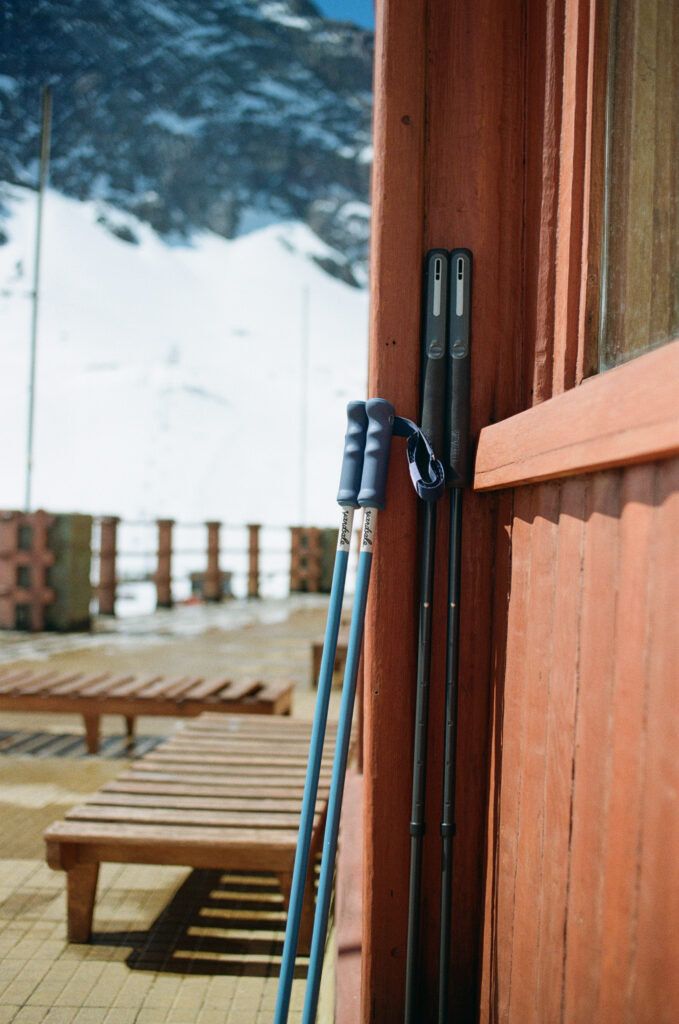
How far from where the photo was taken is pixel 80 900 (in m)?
2.02

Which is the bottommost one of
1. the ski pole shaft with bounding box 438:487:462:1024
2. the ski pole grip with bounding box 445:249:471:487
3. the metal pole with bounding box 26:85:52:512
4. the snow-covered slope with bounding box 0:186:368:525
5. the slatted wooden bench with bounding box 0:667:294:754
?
the slatted wooden bench with bounding box 0:667:294:754

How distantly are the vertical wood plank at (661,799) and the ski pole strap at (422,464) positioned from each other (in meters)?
0.52

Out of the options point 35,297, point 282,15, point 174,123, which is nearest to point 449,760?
point 35,297

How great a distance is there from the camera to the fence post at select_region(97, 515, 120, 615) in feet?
29.7

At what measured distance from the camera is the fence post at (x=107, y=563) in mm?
9062

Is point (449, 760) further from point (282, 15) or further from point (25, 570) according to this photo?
point (282, 15)

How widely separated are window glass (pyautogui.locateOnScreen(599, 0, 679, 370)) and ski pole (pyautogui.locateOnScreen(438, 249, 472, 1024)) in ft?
0.93

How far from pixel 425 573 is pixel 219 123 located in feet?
341

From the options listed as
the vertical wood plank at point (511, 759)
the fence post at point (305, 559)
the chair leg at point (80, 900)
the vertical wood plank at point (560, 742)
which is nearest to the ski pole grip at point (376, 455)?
the vertical wood plank at point (511, 759)

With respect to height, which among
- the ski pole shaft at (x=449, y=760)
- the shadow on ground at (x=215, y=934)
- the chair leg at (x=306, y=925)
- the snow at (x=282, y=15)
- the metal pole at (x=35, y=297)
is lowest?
the shadow on ground at (x=215, y=934)

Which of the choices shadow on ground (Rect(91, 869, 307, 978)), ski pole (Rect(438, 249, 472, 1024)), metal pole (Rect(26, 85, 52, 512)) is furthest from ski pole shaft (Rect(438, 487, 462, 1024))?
metal pole (Rect(26, 85, 52, 512))

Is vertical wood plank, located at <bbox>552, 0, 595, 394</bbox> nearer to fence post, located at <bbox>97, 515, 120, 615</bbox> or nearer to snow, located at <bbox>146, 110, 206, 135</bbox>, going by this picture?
fence post, located at <bbox>97, 515, 120, 615</bbox>

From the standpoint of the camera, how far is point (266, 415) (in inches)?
2955

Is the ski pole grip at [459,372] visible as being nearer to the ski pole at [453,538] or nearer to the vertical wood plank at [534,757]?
the ski pole at [453,538]
